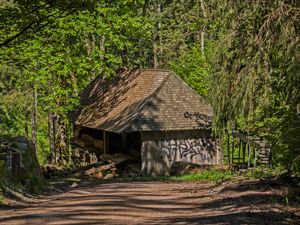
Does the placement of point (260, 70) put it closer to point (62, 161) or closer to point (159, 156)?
point (159, 156)

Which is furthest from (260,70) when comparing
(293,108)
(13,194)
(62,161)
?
Result: (62,161)

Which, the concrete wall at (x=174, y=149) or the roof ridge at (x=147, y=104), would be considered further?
the concrete wall at (x=174, y=149)

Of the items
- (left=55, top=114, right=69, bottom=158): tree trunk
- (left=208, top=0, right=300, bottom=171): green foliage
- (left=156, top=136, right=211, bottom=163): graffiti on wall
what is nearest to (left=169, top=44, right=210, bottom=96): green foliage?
(left=156, top=136, right=211, bottom=163): graffiti on wall

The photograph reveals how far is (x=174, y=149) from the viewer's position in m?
18.2

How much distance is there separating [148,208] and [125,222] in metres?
1.27

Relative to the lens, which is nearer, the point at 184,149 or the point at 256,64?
the point at 256,64

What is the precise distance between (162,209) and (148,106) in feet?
37.0

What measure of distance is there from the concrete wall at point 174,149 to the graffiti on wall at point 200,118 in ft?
2.02

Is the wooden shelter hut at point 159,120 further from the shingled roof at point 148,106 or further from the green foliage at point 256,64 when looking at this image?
the green foliage at point 256,64

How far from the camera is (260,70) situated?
7.14m

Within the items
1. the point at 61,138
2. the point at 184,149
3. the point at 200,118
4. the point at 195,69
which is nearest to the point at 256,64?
→ the point at 200,118

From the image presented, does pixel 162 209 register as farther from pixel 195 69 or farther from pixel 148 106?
pixel 195 69

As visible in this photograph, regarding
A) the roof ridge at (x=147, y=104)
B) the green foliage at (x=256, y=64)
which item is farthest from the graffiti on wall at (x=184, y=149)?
the green foliage at (x=256, y=64)

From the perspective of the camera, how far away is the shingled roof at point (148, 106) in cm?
1762
